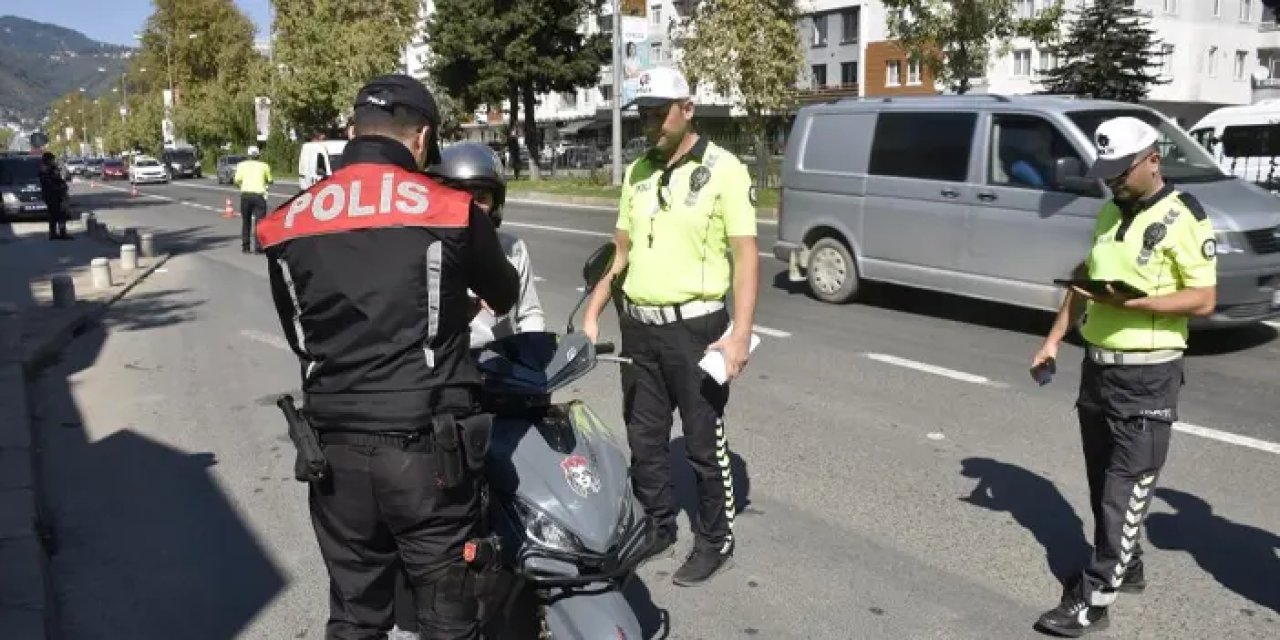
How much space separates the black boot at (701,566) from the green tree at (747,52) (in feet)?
81.4

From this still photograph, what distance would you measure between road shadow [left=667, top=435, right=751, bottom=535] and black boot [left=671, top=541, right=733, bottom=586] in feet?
1.82

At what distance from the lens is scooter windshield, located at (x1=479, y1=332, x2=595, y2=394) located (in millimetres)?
2963

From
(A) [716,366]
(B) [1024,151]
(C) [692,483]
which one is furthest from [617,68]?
(A) [716,366]

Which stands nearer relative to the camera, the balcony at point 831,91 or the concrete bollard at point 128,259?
the concrete bollard at point 128,259

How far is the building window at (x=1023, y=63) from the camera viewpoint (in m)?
46.7

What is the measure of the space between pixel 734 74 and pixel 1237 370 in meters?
22.9

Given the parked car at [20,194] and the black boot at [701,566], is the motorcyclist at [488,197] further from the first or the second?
the parked car at [20,194]

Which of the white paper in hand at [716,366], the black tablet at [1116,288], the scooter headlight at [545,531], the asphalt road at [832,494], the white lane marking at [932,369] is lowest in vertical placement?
the asphalt road at [832,494]

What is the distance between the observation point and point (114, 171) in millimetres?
61688

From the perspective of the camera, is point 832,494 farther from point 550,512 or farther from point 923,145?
point 923,145

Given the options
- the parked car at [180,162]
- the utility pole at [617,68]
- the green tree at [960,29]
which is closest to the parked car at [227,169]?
the parked car at [180,162]

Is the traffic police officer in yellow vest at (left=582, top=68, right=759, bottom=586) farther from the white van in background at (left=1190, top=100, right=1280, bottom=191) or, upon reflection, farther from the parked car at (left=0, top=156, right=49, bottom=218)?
the parked car at (left=0, top=156, right=49, bottom=218)

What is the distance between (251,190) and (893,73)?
41106mm

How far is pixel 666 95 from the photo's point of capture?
380 cm
